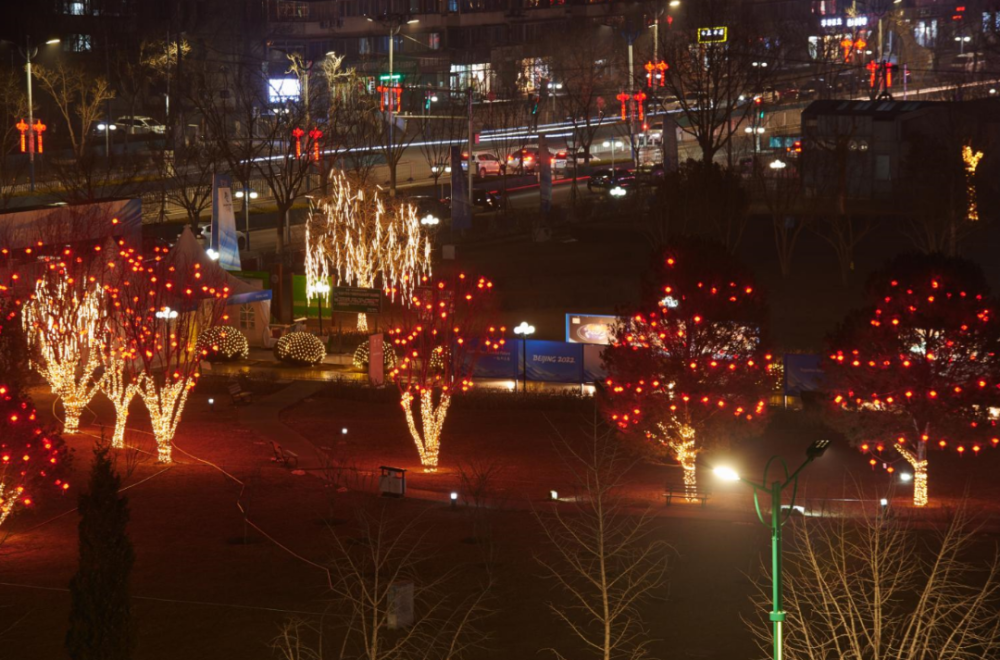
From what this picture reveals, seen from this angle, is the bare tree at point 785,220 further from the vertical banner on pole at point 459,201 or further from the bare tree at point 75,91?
the bare tree at point 75,91

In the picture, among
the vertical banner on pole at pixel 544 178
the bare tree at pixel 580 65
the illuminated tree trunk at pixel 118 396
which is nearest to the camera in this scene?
the illuminated tree trunk at pixel 118 396

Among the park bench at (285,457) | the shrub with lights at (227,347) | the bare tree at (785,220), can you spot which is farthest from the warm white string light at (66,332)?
the bare tree at (785,220)

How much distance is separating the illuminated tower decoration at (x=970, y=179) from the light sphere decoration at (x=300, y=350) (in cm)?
2567

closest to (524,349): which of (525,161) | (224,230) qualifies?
(224,230)

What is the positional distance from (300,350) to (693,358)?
604 inches

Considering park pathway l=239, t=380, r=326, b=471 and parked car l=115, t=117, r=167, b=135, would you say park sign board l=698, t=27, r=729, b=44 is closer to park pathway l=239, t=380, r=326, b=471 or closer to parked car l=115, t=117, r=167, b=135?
parked car l=115, t=117, r=167, b=135

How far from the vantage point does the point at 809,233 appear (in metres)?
54.3

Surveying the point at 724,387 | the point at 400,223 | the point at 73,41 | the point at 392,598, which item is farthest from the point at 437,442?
the point at 73,41

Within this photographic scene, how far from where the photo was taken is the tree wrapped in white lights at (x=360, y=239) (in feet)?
131

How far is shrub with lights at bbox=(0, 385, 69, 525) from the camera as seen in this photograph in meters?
19.0

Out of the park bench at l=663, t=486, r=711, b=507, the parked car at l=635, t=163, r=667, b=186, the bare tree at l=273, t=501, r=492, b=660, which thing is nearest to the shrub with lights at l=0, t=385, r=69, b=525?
the bare tree at l=273, t=501, r=492, b=660

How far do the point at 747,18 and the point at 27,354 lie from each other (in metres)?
61.9

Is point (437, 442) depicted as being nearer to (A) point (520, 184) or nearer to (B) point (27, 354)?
(B) point (27, 354)

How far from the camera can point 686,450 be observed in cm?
2375
